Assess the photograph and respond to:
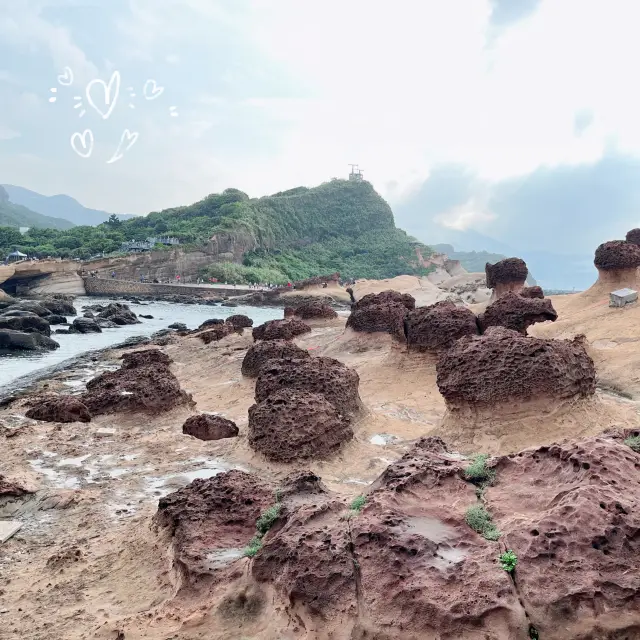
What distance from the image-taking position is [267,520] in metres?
4.09

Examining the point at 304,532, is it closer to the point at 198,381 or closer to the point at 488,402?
the point at 488,402

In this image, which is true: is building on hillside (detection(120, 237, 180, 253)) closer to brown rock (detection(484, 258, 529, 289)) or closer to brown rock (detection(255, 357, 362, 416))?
brown rock (detection(484, 258, 529, 289))

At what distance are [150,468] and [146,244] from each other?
2744 inches

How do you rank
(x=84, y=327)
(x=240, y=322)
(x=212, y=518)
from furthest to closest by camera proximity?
(x=84, y=327) < (x=240, y=322) < (x=212, y=518)

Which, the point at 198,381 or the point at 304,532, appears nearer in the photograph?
the point at 304,532

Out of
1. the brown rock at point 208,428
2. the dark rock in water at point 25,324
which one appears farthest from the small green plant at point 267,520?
the dark rock in water at point 25,324

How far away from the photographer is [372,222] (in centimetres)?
12356

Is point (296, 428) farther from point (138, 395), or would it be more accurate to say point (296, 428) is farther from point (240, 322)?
point (240, 322)

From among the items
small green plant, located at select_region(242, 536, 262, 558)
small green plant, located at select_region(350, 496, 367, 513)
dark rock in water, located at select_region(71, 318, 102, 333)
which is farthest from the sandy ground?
dark rock in water, located at select_region(71, 318, 102, 333)

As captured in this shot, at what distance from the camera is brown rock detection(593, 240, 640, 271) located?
54.0 ft

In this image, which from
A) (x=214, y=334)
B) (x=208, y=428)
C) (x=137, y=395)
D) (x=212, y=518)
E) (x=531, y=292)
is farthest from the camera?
(x=214, y=334)

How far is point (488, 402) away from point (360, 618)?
4907 mm

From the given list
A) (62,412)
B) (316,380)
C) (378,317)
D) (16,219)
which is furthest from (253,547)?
(16,219)

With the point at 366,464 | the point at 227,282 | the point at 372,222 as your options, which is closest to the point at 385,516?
the point at 366,464
